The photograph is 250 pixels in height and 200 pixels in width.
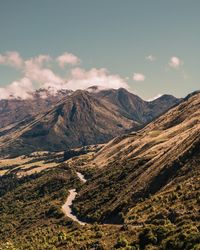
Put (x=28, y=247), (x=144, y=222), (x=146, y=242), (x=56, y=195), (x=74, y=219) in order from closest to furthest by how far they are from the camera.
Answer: (x=146, y=242), (x=144, y=222), (x=28, y=247), (x=74, y=219), (x=56, y=195)

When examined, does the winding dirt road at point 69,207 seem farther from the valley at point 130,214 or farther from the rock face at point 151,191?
the rock face at point 151,191

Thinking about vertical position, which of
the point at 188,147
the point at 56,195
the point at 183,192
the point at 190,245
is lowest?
the point at 190,245

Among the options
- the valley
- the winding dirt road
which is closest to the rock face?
the valley

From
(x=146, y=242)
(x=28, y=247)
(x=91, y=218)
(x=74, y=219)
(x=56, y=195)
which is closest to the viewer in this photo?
(x=146, y=242)

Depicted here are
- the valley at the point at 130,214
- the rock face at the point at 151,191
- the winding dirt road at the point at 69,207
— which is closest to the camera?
the valley at the point at 130,214

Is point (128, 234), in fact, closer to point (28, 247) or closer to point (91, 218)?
point (28, 247)

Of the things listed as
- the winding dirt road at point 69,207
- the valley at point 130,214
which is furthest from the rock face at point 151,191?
the winding dirt road at point 69,207

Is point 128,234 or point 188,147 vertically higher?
point 188,147

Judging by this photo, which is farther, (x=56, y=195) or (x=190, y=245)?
(x=56, y=195)

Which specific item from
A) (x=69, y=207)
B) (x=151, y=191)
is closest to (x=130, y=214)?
(x=151, y=191)

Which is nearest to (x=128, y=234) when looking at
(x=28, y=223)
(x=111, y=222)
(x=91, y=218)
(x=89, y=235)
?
(x=89, y=235)

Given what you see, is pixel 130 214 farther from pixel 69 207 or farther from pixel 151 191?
pixel 69 207
